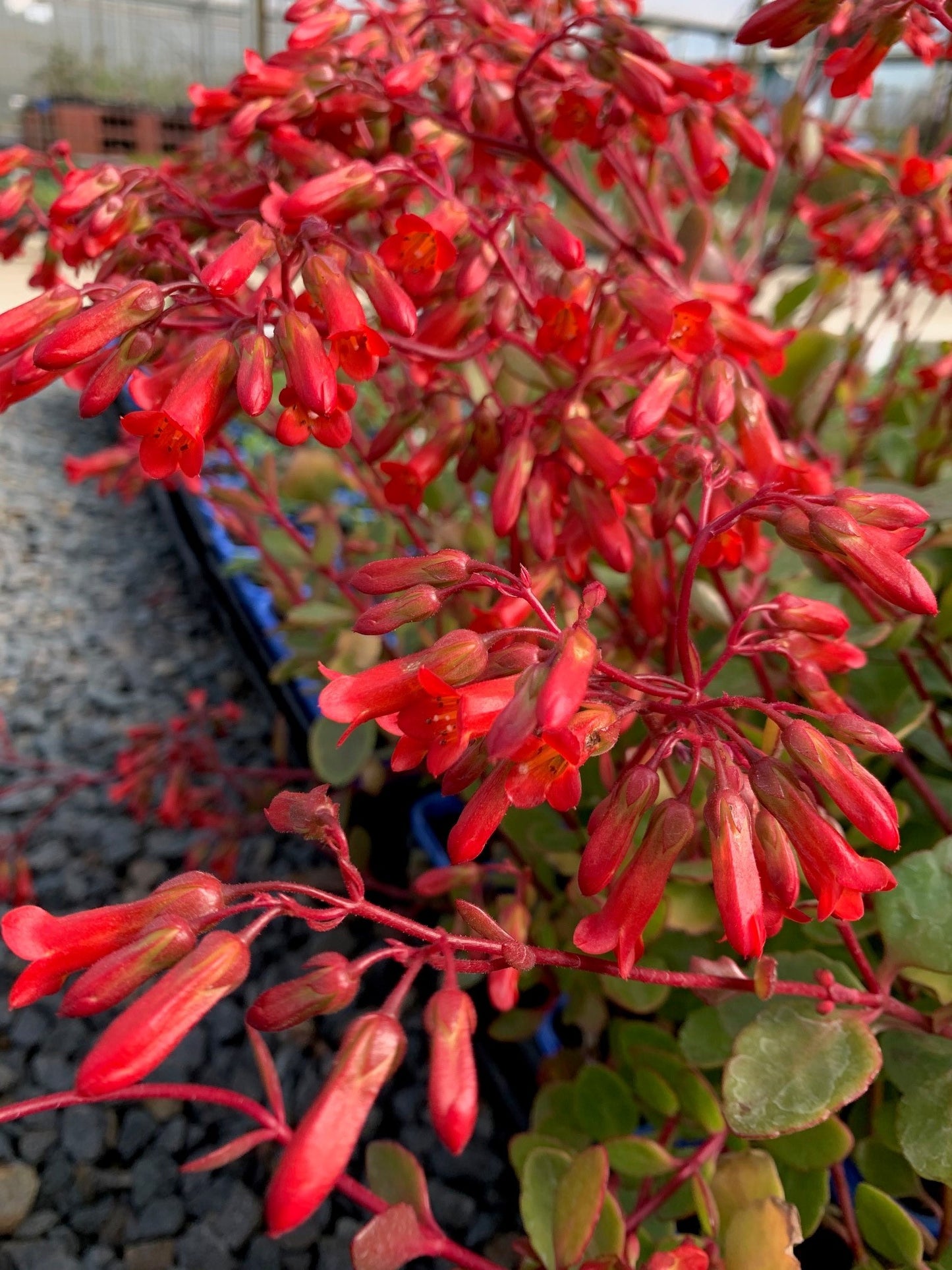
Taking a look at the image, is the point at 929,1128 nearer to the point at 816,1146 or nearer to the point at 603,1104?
the point at 816,1146

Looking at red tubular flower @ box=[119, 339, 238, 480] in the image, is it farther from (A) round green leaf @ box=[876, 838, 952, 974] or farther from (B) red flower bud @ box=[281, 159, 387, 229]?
(A) round green leaf @ box=[876, 838, 952, 974]

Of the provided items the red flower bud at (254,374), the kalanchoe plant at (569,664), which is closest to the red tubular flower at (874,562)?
the kalanchoe plant at (569,664)

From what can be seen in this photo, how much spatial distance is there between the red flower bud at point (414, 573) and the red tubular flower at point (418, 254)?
292 millimetres

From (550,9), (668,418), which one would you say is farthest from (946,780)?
(550,9)

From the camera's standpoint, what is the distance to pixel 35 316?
64cm

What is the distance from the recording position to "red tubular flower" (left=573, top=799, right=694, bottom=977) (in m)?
0.49

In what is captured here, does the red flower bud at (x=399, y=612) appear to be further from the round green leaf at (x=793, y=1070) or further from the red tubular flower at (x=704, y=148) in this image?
the red tubular flower at (x=704, y=148)

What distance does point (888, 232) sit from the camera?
141 centimetres

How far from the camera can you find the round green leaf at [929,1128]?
60 centimetres

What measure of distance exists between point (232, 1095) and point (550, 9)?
1290mm

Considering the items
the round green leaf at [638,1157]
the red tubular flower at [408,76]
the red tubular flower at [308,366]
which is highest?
the red tubular flower at [408,76]

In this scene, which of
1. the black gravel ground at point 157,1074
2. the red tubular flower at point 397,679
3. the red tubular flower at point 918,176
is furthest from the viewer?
the red tubular flower at point 918,176

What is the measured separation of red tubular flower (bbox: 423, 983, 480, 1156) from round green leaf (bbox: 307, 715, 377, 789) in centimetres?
62

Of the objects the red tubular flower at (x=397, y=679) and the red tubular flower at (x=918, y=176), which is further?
the red tubular flower at (x=918, y=176)
